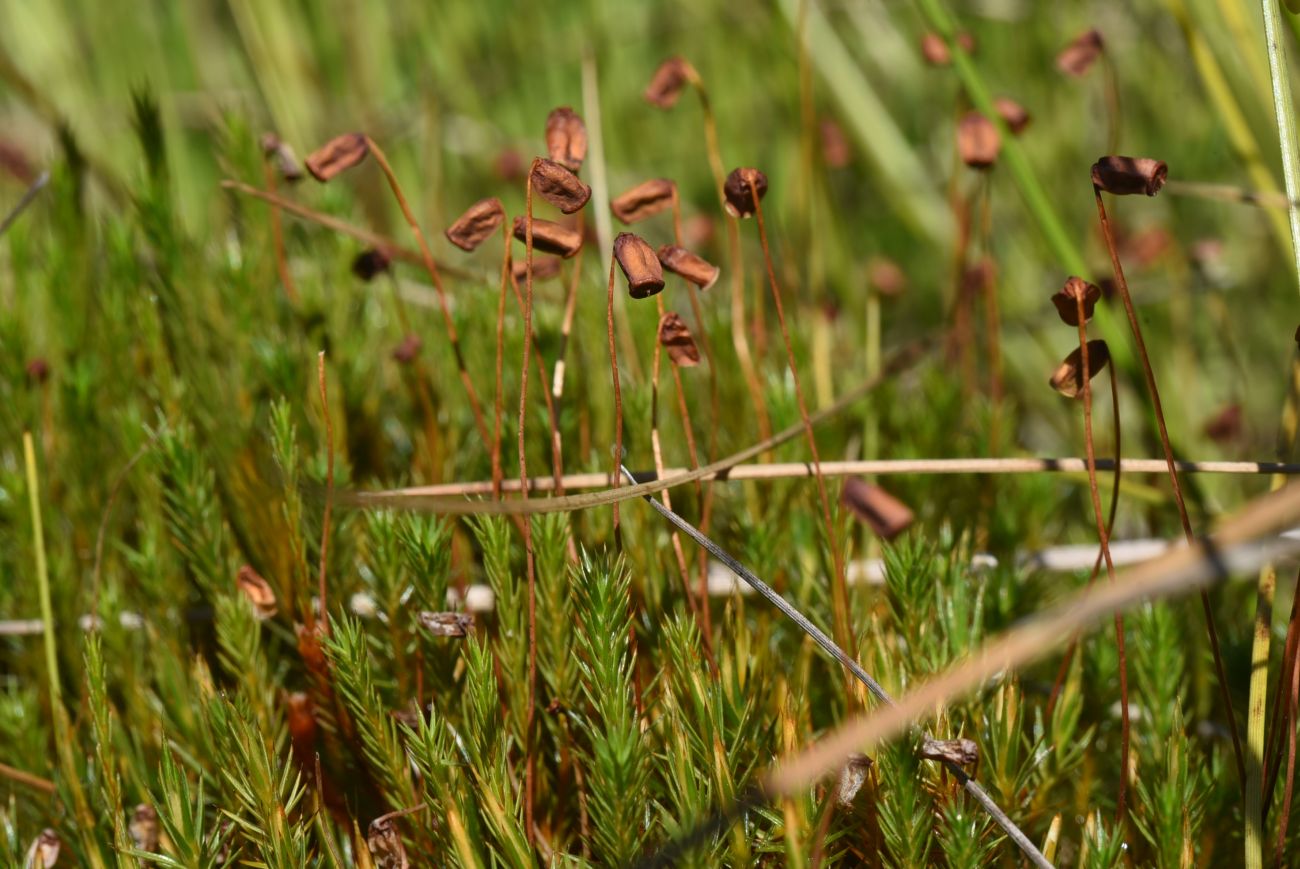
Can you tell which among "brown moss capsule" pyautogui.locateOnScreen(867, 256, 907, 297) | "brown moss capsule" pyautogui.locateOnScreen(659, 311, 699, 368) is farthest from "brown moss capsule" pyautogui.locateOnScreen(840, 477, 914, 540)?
"brown moss capsule" pyautogui.locateOnScreen(867, 256, 907, 297)

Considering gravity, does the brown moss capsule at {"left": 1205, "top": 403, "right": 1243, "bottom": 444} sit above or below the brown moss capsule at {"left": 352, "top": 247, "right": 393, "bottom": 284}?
below

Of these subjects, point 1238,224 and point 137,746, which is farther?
point 1238,224

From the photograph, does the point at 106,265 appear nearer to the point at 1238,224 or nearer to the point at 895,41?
the point at 895,41

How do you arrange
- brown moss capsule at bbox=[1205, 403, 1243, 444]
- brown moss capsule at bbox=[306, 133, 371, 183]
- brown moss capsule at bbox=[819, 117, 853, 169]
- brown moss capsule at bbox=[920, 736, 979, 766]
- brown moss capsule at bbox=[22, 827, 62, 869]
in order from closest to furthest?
brown moss capsule at bbox=[920, 736, 979, 766], brown moss capsule at bbox=[22, 827, 62, 869], brown moss capsule at bbox=[306, 133, 371, 183], brown moss capsule at bbox=[1205, 403, 1243, 444], brown moss capsule at bbox=[819, 117, 853, 169]

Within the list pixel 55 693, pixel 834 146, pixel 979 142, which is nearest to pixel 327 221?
pixel 55 693

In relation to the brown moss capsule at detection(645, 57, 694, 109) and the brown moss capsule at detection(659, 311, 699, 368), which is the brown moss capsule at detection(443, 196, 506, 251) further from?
the brown moss capsule at detection(645, 57, 694, 109)

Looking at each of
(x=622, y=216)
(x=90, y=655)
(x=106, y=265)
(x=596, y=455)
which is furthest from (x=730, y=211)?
(x=106, y=265)
